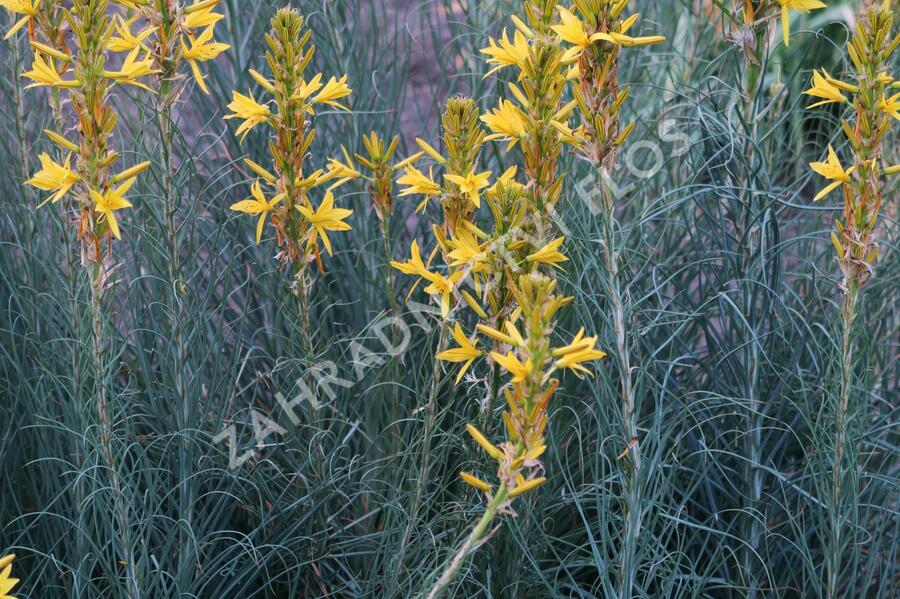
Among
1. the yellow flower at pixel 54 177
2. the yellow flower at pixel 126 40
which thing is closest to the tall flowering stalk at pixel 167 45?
the yellow flower at pixel 126 40

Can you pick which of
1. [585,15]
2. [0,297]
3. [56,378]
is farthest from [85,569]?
[585,15]

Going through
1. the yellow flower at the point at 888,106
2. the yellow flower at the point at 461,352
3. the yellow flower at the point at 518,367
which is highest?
the yellow flower at the point at 888,106

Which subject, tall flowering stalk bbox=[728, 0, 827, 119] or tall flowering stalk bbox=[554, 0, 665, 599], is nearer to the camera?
tall flowering stalk bbox=[554, 0, 665, 599]

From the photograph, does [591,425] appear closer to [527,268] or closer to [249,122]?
[527,268]

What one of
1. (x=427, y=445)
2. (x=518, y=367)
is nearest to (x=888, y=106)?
(x=518, y=367)

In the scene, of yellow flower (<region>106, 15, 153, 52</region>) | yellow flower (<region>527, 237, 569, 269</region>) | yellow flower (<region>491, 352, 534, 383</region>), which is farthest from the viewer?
yellow flower (<region>106, 15, 153, 52</region>)

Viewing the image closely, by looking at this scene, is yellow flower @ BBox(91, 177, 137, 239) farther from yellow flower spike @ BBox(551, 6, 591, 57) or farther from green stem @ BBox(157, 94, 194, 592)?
yellow flower spike @ BBox(551, 6, 591, 57)

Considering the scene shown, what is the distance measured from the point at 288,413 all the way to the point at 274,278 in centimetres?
74

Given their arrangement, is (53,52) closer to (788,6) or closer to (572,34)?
(572,34)

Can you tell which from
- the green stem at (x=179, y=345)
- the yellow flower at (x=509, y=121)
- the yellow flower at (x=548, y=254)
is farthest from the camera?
the green stem at (x=179, y=345)

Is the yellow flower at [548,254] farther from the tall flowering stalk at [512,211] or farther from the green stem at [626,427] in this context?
the green stem at [626,427]

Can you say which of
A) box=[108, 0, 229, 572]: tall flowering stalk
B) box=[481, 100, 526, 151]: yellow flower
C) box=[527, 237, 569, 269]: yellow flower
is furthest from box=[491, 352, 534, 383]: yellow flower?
box=[108, 0, 229, 572]: tall flowering stalk

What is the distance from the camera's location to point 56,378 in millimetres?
2492

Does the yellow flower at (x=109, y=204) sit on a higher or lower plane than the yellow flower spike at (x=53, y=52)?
lower
